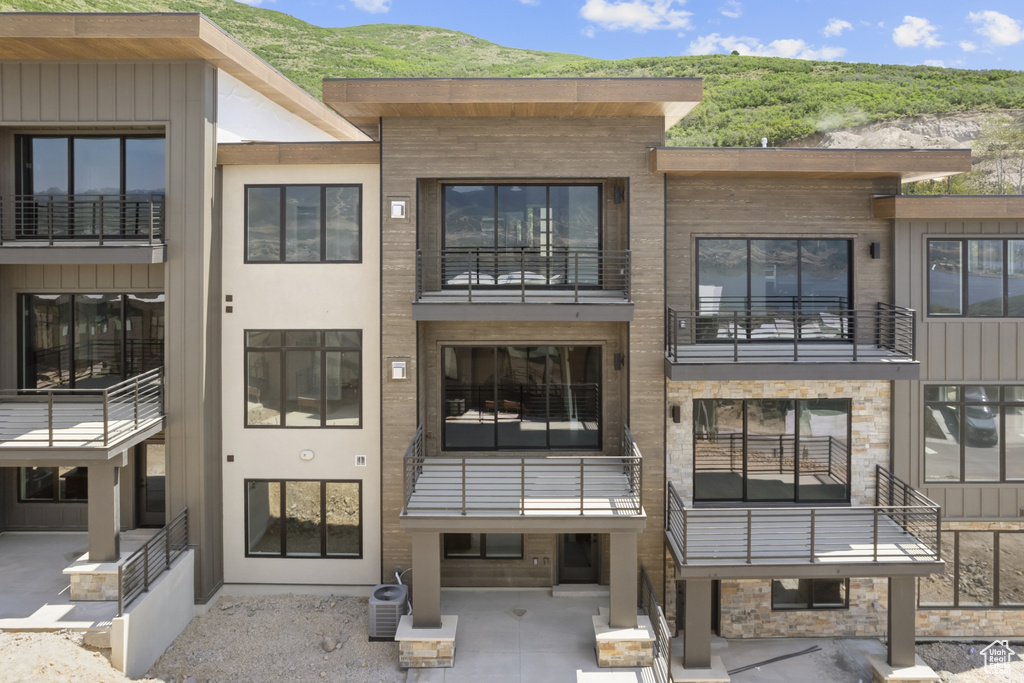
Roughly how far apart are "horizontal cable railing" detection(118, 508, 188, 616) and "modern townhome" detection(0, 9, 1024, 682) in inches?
8.9

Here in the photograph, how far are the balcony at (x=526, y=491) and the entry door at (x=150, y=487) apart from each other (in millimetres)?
4795

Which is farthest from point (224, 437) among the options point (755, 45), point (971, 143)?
point (755, 45)

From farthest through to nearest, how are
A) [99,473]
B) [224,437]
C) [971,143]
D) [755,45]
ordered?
[755,45], [971,143], [224,437], [99,473]

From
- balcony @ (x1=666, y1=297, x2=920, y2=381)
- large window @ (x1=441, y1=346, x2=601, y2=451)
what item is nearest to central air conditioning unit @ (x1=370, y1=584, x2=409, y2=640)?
large window @ (x1=441, y1=346, x2=601, y2=451)

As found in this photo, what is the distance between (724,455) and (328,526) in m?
7.10

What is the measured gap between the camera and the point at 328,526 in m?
12.0

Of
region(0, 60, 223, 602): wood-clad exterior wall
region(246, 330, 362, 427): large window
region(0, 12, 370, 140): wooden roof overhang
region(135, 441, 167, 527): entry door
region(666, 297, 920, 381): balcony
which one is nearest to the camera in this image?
region(0, 12, 370, 140): wooden roof overhang

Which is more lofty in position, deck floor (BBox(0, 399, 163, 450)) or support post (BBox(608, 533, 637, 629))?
deck floor (BBox(0, 399, 163, 450))

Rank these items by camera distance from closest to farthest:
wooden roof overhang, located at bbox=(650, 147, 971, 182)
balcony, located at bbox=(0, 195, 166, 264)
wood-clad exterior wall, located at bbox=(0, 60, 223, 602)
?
wooden roof overhang, located at bbox=(650, 147, 971, 182)
balcony, located at bbox=(0, 195, 166, 264)
wood-clad exterior wall, located at bbox=(0, 60, 223, 602)

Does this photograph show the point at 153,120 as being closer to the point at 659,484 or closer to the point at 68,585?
the point at 68,585

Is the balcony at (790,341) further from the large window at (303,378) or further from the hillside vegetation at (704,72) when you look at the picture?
the hillside vegetation at (704,72)

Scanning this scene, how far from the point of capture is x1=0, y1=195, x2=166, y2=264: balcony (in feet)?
36.3

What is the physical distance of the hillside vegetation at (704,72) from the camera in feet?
135

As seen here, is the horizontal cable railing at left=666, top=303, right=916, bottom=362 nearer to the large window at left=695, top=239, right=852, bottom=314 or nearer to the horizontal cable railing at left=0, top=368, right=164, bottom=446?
the large window at left=695, top=239, right=852, bottom=314
